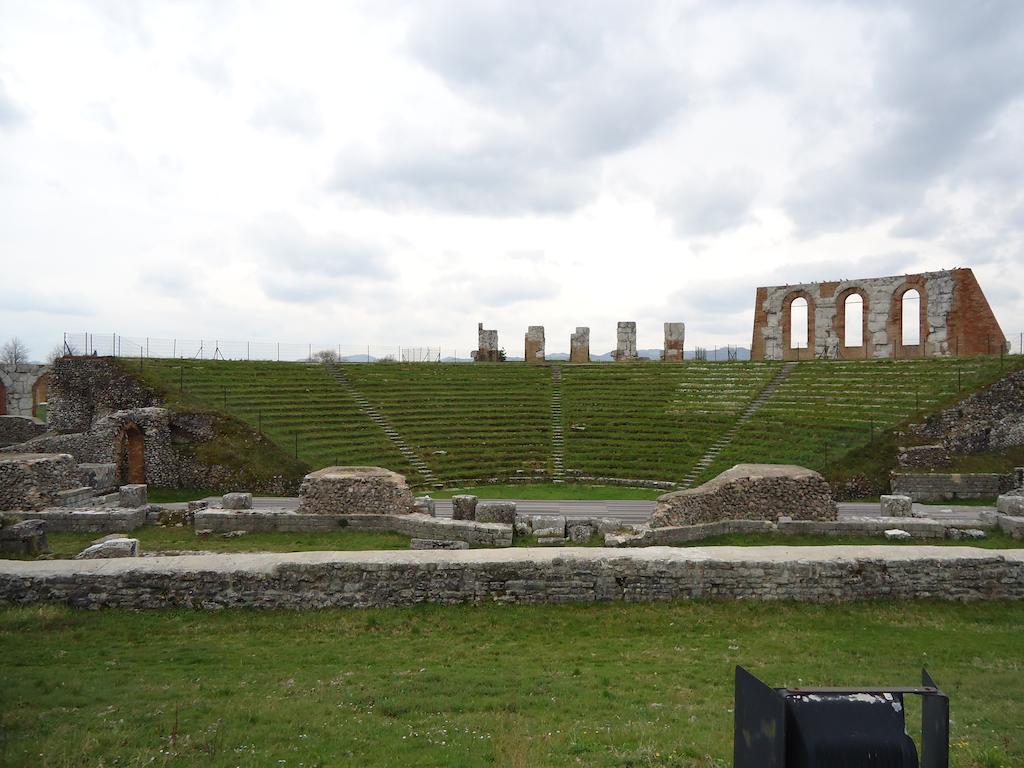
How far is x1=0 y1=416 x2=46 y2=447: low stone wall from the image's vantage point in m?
36.6

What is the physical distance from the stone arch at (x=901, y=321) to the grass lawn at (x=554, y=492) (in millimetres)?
25088

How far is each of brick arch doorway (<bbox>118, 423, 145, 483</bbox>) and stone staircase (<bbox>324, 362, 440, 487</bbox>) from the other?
9973mm

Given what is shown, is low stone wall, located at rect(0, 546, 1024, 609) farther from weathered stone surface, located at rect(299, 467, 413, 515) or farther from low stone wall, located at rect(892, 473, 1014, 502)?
low stone wall, located at rect(892, 473, 1014, 502)

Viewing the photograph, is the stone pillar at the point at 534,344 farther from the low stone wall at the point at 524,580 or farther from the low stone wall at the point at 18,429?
the low stone wall at the point at 524,580

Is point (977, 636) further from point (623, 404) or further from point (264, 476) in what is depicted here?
point (623, 404)

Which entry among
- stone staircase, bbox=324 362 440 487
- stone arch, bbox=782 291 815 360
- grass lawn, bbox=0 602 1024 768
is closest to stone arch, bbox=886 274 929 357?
stone arch, bbox=782 291 815 360

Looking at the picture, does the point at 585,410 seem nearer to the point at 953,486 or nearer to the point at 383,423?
the point at 383,423

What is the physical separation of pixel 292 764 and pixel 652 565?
5.98 m

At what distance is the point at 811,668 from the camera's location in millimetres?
7121

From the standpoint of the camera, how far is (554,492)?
23609 mm

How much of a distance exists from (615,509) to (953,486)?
38.9ft

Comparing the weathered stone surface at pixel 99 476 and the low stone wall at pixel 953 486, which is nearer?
the low stone wall at pixel 953 486

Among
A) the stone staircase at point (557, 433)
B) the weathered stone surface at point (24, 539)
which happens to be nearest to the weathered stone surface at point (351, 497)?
the weathered stone surface at point (24, 539)

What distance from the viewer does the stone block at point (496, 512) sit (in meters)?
17.0
